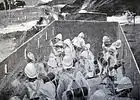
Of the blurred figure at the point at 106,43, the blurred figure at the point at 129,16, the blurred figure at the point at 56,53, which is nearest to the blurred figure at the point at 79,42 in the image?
the blurred figure at the point at 56,53

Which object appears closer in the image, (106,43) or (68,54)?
(106,43)

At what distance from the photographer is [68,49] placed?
4727 millimetres

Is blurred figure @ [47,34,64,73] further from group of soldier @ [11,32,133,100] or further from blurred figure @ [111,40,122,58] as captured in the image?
blurred figure @ [111,40,122,58]

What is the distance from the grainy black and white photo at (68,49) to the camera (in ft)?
15.0

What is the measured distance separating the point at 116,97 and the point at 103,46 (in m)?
0.85

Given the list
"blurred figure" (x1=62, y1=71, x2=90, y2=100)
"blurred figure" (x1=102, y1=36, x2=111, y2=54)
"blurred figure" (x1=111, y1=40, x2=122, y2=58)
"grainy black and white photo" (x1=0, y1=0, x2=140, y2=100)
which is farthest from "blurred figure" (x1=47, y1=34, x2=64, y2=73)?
"blurred figure" (x1=111, y1=40, x2=122, y2=58)

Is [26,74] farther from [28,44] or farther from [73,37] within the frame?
[73,37]

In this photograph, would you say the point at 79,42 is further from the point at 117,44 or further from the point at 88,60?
the point at 117,44

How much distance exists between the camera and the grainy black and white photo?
15.0 feet

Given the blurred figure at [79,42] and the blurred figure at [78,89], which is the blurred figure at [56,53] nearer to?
the blurred figure at [79,42]

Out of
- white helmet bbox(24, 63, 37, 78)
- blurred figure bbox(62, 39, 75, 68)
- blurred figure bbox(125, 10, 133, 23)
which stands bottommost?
white helmet bbox(24, 63, 37, 78)

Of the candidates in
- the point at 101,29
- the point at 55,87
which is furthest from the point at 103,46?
the point at 55,87

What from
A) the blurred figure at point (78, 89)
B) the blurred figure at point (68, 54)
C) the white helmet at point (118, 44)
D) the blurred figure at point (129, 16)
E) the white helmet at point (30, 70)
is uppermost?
the blurred figure at point (129, 16)

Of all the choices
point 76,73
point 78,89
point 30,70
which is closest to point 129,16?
point 76,73
